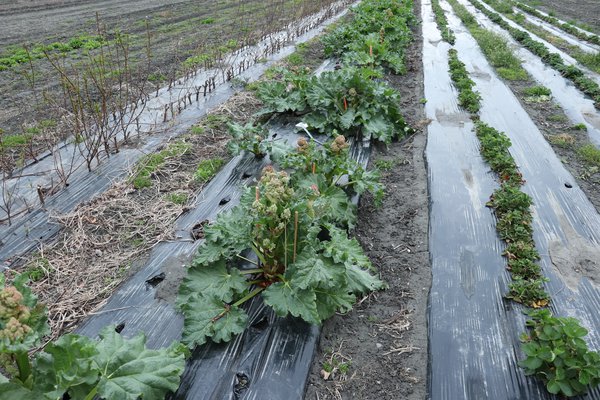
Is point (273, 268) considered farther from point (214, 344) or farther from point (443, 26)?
point (443, 26)

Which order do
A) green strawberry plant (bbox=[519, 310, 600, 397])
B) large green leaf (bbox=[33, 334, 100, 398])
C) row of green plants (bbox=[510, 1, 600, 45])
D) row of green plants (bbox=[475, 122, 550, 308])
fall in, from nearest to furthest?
large green leaf (bbox=[33, 334, 100, 398]), green strawberry plant (bbox=[519, 310, 600, 397]), row of green plants (bbox=[475, 122, 550, 308]), row of green plants (bbox=[510, 1, 600, 45])

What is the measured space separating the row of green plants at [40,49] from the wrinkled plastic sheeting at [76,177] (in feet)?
13.8

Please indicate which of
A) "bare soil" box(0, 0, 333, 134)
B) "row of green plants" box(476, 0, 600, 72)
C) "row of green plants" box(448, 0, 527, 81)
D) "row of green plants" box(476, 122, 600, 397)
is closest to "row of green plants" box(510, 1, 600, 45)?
"row of green plants" box(476, 0, 600, 72)

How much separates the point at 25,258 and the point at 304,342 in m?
2.68

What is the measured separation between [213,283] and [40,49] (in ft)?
32.1

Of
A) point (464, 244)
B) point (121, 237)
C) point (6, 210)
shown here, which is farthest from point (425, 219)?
point (6, 210)

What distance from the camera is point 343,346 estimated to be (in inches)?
124

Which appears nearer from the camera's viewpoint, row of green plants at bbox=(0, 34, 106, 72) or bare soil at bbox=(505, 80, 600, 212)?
bare soil at bbox=(505, 80, 600, 212)

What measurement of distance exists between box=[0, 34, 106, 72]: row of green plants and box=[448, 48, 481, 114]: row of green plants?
26.6 ft

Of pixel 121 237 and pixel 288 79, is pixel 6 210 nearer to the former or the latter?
pixel 121 237

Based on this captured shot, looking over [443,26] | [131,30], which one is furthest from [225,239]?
[443,26]

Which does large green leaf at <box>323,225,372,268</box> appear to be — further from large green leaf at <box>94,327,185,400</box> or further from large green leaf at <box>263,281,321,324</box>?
large green leaf at <box>94,327,185,400</box>

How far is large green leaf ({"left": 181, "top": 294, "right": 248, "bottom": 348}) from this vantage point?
9.12 feet

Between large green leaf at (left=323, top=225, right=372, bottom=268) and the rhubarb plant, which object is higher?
the rhubarb plant
